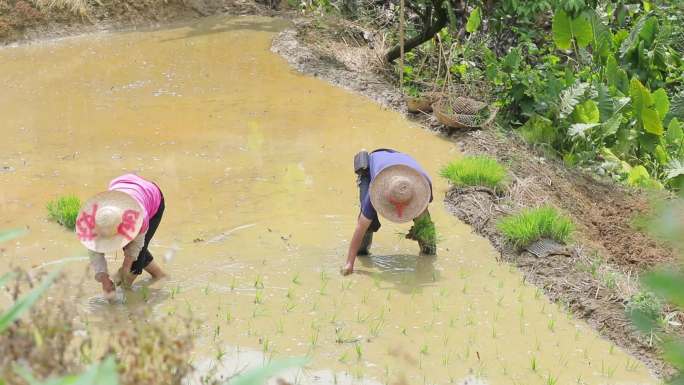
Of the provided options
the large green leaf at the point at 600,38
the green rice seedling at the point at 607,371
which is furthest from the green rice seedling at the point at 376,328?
the large green leaf at the point at 600,38

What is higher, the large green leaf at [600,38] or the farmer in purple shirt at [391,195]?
the farmer in purple shirt at [391,195]

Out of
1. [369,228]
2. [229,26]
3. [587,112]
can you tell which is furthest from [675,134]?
[229,26]

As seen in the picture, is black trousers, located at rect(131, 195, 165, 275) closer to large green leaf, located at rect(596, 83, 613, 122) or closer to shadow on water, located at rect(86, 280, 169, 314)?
shadow on water, located at rect(86, 280, 169, 314)

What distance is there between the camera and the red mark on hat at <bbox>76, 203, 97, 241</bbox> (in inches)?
203

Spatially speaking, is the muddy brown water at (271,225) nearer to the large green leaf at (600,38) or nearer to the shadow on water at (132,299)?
the shadow on water at (132,299)

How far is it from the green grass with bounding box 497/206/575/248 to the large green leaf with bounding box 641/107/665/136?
2.95m

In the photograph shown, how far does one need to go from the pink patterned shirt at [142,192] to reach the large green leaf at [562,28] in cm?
598

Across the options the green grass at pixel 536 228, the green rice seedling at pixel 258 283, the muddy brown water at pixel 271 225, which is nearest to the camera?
the muddy brown water at pixel 271 225

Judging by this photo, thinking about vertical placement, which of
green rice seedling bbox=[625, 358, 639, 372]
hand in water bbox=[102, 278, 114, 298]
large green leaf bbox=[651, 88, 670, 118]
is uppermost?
green rice seedling bbox=[625, 358, 639, 372]

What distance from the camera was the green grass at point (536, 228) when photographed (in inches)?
252

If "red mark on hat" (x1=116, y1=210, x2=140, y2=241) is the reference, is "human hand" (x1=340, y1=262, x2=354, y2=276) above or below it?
below

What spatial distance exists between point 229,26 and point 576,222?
8230 millimetres

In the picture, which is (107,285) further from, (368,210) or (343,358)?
(368,210)

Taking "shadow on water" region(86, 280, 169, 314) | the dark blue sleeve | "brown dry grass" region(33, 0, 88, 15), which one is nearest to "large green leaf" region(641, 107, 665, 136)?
the dark blue sleeve
